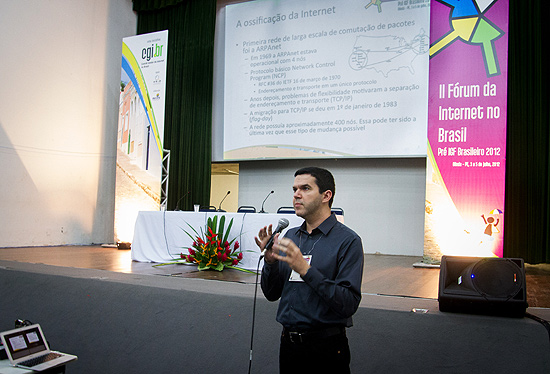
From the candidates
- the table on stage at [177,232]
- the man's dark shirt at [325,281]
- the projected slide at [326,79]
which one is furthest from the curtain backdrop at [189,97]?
the man's dark shirt at [325,281]

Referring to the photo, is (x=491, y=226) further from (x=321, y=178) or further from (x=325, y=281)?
(x=325, y=281)

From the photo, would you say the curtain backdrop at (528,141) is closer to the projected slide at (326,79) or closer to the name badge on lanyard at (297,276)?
the projected slide at (326,79)

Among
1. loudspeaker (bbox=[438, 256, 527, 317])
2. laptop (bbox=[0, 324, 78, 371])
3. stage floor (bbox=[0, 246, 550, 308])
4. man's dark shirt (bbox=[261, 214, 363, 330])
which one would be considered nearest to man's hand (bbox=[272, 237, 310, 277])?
man's dark shirt (bbox=[261, 214, 363, 330])

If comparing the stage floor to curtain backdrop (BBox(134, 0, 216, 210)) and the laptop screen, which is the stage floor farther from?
curtain backdrop (BBox(134, 0, 216, 210))

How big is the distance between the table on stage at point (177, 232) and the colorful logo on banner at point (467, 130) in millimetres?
2396

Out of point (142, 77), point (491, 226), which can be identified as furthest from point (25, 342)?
point (142, 77)

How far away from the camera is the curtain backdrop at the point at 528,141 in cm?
619

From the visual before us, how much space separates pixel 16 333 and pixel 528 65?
21.4 ft

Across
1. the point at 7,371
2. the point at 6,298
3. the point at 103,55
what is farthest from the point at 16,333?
the point at 103,55

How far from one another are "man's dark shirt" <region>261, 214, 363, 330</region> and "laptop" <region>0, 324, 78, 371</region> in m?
1.37

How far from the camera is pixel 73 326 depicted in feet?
11.5

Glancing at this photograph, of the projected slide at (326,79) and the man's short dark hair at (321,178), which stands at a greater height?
the projected slide at (326,79)

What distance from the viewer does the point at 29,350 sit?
2.48 metres

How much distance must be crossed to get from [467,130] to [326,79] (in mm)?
2336
